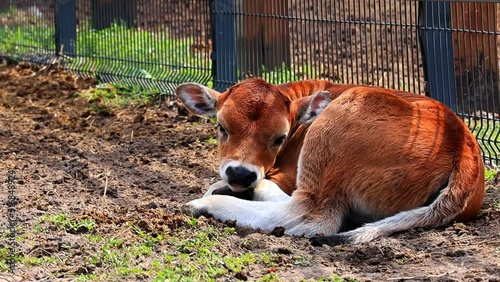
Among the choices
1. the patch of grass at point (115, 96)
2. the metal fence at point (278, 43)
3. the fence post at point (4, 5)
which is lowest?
the patch of grass at point (115, 96)

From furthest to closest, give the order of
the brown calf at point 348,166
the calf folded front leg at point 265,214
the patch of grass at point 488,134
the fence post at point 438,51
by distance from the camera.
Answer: the fence post at point 438,51 < the patch of grass at point 488,134 < the calf folded front leg at point 265,214 < the brown calf at point 348,166

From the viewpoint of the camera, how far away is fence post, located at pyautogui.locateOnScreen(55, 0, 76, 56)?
1298 cm

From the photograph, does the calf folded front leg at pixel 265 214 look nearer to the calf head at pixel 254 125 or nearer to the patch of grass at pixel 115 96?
the calf head at pixel 254 125

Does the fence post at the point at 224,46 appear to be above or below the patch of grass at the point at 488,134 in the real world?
above

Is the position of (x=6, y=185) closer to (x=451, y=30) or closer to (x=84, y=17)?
(x=451, y=30)

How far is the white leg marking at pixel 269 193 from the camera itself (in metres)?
6.93

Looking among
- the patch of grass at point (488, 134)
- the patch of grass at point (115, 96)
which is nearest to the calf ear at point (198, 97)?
the patch of grass at point (488, 134)

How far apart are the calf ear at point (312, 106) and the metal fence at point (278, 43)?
4.62ft

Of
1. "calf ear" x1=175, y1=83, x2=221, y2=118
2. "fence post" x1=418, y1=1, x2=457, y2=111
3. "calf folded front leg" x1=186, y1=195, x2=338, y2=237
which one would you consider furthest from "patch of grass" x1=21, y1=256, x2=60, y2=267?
"fence post" x1=418, y1=1, x2=457, y2=111

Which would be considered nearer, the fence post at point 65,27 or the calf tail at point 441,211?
the calf tail at point 441,211

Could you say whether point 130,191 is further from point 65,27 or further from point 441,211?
point 65,27

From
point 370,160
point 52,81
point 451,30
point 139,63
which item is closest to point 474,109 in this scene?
point 451,30

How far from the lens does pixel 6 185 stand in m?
7.74

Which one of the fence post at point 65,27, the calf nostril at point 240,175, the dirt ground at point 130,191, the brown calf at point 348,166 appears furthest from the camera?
the fence post at point 65,27
